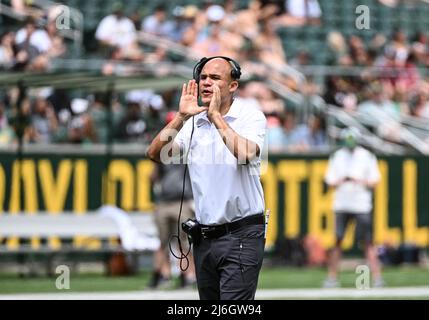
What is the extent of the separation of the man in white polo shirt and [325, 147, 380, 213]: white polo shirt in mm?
10224

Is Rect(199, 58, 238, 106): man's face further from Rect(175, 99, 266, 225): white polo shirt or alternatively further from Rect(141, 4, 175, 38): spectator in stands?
Rect(141, 4, 175, 38): spectator in stands

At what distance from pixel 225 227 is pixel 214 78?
37.3 inches

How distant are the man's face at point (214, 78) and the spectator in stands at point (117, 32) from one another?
13.4 m

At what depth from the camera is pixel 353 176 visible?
17.9 metres

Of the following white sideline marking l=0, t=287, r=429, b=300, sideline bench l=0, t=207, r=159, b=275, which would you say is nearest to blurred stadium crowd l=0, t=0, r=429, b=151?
sideline bench l=0, t=207, r=159, b=275

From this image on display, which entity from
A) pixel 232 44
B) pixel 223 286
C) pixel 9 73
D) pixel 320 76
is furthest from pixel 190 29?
pixel 223 286

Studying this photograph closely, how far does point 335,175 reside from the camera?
59.3 feet

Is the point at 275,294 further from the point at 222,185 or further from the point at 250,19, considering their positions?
the point at 250,19

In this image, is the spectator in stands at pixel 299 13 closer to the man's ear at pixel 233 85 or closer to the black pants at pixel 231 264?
the man's ear at pixel 233 85

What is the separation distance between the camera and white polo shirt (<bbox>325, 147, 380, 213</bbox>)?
17.9 meters

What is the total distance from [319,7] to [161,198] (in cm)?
756
